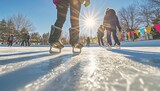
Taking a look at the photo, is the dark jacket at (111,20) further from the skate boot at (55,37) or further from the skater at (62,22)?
the skate boot at (55,37)

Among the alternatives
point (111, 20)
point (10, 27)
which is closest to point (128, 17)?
point (10, 27)

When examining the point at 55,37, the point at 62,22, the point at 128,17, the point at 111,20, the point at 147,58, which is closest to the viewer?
the point at 147,58

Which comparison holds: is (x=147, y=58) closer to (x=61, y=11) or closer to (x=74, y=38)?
(x=74, y=38)

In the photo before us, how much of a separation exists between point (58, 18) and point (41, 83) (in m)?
2.73

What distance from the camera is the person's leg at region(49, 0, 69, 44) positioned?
3502mm

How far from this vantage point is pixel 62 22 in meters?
3.62

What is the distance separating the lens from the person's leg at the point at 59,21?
3.50 m

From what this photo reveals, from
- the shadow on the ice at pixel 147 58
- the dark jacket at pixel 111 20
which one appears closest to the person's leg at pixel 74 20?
the shadow on the ice at pixel 147 58

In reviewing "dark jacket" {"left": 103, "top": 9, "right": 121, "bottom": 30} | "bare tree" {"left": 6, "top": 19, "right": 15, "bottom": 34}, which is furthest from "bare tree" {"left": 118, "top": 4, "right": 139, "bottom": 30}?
"dark jacket" {"left": 103, "top": 9, "right": 121, "bottom": 30}

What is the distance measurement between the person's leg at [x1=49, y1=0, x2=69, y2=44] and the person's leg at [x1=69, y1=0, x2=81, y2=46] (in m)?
0.16

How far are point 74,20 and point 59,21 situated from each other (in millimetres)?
264

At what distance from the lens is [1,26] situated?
6125cm

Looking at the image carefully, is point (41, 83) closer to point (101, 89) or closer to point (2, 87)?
point (2, 87)

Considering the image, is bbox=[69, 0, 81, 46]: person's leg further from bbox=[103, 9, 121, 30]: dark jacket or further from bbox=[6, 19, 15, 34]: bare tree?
bbox=[6, 19, 15, 34]: bare tree
